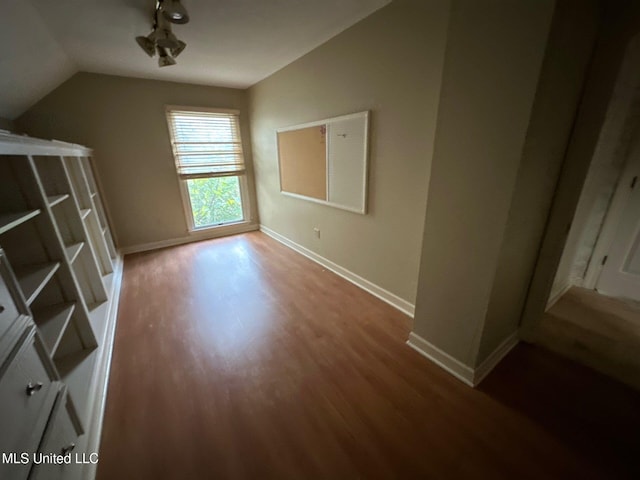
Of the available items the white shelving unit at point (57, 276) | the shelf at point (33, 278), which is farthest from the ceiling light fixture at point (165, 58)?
the shelf at point (33, 278)

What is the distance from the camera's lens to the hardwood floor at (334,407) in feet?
3.76

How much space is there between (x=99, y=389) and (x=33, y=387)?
2.36 ft

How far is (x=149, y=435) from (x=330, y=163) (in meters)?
2.40

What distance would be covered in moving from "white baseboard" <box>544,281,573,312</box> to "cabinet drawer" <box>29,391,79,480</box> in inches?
125

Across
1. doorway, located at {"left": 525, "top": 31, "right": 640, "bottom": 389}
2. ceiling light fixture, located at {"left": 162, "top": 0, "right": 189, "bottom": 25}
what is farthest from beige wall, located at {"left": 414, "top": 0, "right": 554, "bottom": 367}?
ceiling light fixture, located at {"left": 162, "top": 0, "right": 189, "bottom": 25}

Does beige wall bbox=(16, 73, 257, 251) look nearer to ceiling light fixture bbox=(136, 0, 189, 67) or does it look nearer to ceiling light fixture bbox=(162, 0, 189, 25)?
ceiling light fixture bbox=(136, 0, 189, 67)

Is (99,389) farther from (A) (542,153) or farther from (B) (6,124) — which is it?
(B) (6,124)

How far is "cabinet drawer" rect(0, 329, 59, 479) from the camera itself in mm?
739

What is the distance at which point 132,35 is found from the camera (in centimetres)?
209

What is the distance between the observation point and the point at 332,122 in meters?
2.42

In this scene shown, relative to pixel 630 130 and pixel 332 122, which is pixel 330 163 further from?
pixel 630 130

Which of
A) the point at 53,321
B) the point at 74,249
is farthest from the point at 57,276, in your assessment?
the point at 74,249

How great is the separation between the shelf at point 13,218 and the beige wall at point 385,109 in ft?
7.03

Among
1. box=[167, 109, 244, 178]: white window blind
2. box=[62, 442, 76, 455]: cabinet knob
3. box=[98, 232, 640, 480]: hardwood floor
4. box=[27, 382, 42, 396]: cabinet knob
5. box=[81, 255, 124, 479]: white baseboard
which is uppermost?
box=[167, 109, 244, 178]: white window blind
